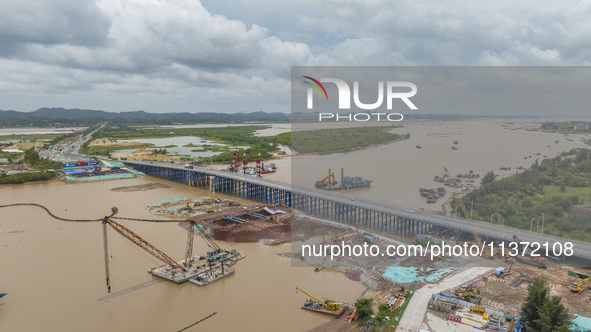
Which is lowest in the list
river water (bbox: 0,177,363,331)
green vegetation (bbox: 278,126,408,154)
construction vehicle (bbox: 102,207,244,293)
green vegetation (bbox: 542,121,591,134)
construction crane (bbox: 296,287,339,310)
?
river water (bbox: 0,177,363,331)

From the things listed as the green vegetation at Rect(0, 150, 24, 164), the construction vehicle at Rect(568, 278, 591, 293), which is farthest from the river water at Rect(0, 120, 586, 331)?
the green vegetation at Rect(0, 150, 24, 164)

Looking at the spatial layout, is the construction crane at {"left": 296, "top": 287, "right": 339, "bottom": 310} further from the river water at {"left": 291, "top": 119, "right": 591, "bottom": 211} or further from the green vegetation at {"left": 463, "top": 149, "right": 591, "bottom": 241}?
the river water at {"left": 291, "top": 119, "right": 591, "bottom": 211}

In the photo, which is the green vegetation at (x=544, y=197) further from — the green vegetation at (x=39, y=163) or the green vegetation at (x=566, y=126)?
the green vegetation at (x=39, y=163)

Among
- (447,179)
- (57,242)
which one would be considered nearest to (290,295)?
(57,242)

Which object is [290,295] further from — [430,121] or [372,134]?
[430,121]

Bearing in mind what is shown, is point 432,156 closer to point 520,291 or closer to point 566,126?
point 566,126
